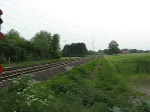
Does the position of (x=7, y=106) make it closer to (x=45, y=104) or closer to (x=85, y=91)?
(x=45, y=104)

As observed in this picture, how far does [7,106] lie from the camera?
8938 millimetres

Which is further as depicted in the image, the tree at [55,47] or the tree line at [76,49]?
the tree line at [76,49]

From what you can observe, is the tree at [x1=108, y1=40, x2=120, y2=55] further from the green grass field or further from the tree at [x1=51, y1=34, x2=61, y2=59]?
the green grass field

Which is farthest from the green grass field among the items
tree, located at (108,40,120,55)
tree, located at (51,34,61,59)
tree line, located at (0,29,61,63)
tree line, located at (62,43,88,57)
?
tree, located at (108,40,120,55)

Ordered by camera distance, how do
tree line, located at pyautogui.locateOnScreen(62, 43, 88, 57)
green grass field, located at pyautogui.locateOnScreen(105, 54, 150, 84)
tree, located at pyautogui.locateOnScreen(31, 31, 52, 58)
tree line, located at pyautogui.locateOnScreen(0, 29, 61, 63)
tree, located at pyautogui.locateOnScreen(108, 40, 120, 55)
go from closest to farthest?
1. green grass field, located at pyautogui.locateOnScreen(105, 54, 150, 84)
2. tree line, located at pyautogui.locateOnScreen(0, 29, 61, 63)
3. tree, located at pyautogui.locateOnScreen(31, 31, 52, 58)
4. tree line, located at pyautogui.locateOnScreen(62, 43, 88, 57)
5. tree, located at pyautogui.locateOnScreen(108, 40, 120, 55)

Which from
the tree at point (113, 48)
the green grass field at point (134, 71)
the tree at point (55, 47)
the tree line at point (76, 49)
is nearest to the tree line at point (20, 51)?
the tree at point (55, 47)

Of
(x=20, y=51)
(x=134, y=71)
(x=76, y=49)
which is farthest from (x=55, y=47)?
(x=134, y=71)

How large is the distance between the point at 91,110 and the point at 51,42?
98.7 m

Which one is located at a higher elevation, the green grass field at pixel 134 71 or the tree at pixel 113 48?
the tree at pixel 113 48

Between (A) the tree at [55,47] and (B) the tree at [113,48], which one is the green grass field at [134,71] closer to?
(A) the tree at [55,47]

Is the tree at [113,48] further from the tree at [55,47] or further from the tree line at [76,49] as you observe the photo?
the tree at [55,47]

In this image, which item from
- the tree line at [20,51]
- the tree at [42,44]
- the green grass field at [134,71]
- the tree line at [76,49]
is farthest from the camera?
the tree line at [76,49]

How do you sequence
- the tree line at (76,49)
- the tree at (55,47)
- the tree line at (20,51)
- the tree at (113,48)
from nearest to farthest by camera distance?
1. the tree line at (20,51)
2. the tree at (55,47)
3. the tree line at (76,49)
4. the tree at (113,48)

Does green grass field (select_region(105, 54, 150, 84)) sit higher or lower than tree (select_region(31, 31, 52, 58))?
lower
